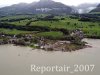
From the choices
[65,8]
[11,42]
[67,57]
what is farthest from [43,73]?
[65,8]

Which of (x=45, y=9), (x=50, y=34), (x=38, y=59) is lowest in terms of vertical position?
(x=45, y=9)

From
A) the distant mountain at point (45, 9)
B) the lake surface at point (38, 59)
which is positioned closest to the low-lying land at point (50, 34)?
the lake surface at point (38, 59)

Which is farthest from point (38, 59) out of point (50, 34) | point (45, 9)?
point (45, 9)

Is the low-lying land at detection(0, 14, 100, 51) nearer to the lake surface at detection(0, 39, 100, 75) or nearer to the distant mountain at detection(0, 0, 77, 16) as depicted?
the lake surface at detection(0, 39, 100, 75)

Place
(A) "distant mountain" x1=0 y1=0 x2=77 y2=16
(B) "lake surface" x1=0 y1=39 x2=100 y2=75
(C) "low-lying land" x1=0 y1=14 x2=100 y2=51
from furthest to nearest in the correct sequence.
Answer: (A) "distant mountain" x1=0 y1=0 x2=77 y2=16 < (C) "low-lying land" x1=0 y1=14 x2=100 y2=51 < (B) "lake surface" x1=0 y1=39 x2=100 y2=75

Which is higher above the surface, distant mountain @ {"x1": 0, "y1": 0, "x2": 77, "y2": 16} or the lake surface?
the lake surface

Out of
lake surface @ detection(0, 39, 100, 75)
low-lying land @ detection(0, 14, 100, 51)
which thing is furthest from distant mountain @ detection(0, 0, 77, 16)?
lake surface @ detection(0, 39, 100, 75)

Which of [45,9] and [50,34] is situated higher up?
[50,34]

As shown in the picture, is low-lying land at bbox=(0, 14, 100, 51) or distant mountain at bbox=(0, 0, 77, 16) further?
distant mountain at bbox=(0, 0, 77, 16)

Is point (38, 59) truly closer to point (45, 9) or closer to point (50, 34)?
point (50, 34)
